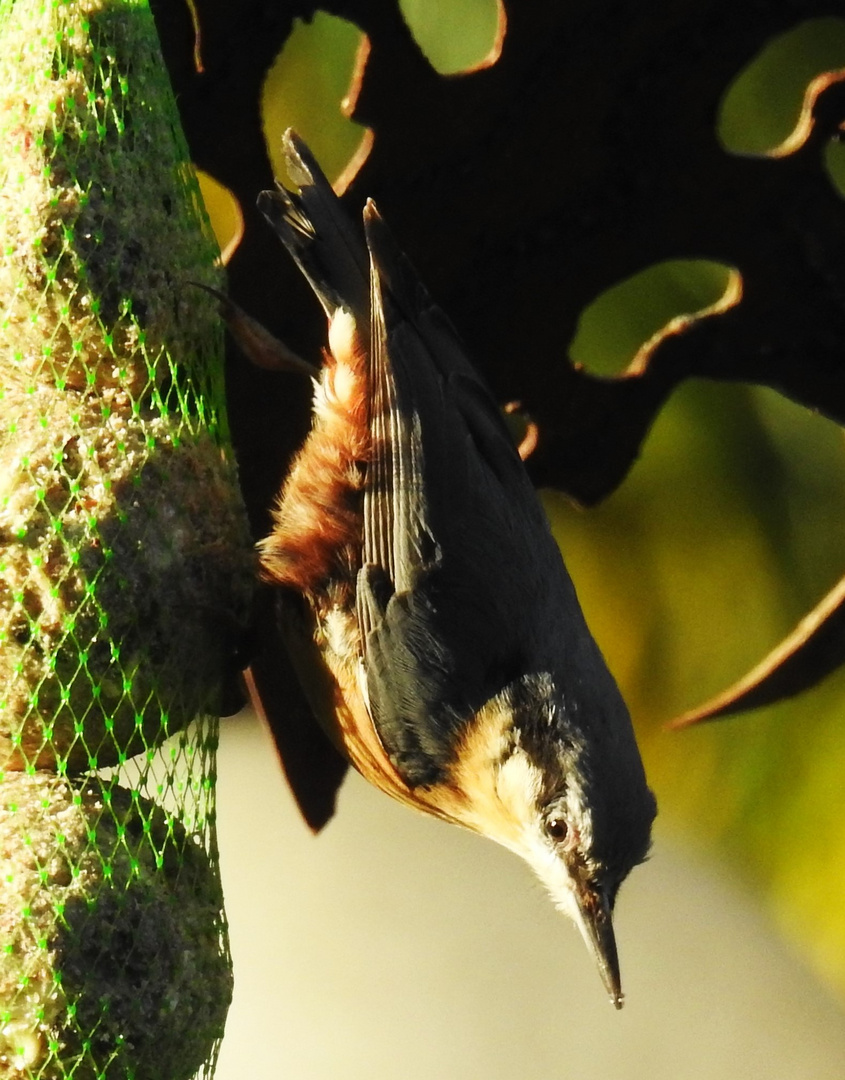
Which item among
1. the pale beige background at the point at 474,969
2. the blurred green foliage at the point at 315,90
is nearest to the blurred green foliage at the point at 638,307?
the blurred green foliage at the point at 315,90

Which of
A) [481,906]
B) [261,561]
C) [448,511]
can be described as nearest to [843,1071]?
[481,906]

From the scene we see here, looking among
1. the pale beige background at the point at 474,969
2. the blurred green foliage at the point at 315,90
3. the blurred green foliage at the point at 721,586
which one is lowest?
the pale beige background at the point at 474,969

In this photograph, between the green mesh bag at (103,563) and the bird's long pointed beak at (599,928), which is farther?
the bird's long pointed beak at (599,928)

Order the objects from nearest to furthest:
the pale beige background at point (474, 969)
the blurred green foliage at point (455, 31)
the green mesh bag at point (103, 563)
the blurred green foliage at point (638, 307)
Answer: the green mesh bag at point (103, 563), the blurred green foliage at point (455, 31), the blurred green foliage at point (638, 307), the pale beige background at point (474, 969)

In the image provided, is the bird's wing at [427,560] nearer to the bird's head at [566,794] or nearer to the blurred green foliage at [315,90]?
the bird's head at [566,794]

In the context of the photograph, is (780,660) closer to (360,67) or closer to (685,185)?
(685,185)

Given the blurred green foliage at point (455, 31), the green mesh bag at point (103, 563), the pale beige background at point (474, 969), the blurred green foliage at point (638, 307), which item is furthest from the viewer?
the pale beige background at point (474, 969)

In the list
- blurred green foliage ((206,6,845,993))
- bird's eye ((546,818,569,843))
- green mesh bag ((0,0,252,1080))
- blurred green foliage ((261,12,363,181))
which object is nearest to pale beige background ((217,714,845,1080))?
blurred green foliage ((206,6,845,993))

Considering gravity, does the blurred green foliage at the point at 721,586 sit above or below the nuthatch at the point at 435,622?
below

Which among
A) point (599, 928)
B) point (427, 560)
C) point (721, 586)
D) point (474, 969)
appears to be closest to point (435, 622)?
point (427, 560)
